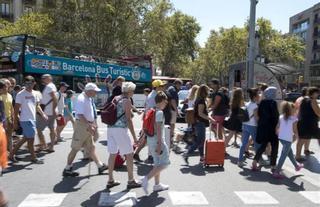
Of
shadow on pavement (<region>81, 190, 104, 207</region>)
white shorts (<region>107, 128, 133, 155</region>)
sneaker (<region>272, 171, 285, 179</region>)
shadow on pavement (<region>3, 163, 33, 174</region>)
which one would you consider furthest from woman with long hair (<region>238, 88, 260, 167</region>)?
shadow on pavement (<region>3, 163, 33, 174</region>)

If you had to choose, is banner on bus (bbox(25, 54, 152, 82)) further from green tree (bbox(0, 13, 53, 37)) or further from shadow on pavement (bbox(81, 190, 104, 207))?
green tree (bbox(0, 13, 53, 37))

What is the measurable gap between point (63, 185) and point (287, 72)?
13.3 m

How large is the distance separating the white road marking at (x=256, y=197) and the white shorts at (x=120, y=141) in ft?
5.97

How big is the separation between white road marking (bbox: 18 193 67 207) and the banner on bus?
41.1 feet

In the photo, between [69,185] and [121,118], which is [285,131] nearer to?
[121,118]

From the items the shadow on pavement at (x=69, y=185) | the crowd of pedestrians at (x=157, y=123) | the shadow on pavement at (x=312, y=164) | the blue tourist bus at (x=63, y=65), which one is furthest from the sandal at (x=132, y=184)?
the blue tourist bus at (x=63, y=65)

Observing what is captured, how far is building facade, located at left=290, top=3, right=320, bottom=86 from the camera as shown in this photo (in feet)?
285

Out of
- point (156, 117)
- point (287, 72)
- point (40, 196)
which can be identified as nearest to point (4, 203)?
point (40, 196)

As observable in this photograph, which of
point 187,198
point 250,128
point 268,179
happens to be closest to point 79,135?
point 187,198

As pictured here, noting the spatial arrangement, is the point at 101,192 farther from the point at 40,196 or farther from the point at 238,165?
the point at 238,165

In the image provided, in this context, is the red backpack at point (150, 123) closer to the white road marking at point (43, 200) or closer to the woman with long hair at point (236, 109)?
the white road marking at point (43, 200)

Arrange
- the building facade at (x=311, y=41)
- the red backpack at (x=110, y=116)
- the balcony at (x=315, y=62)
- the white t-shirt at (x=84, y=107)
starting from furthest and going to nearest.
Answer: the building facade at (x=311, y=41) → the balcony at (x=315, y=62) → the white t-shirt at (x=84, y=107) → the red backpack at (x=110, y=116)

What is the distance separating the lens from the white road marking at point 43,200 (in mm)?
6285

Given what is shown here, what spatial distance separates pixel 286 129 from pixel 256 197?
1887 mm
